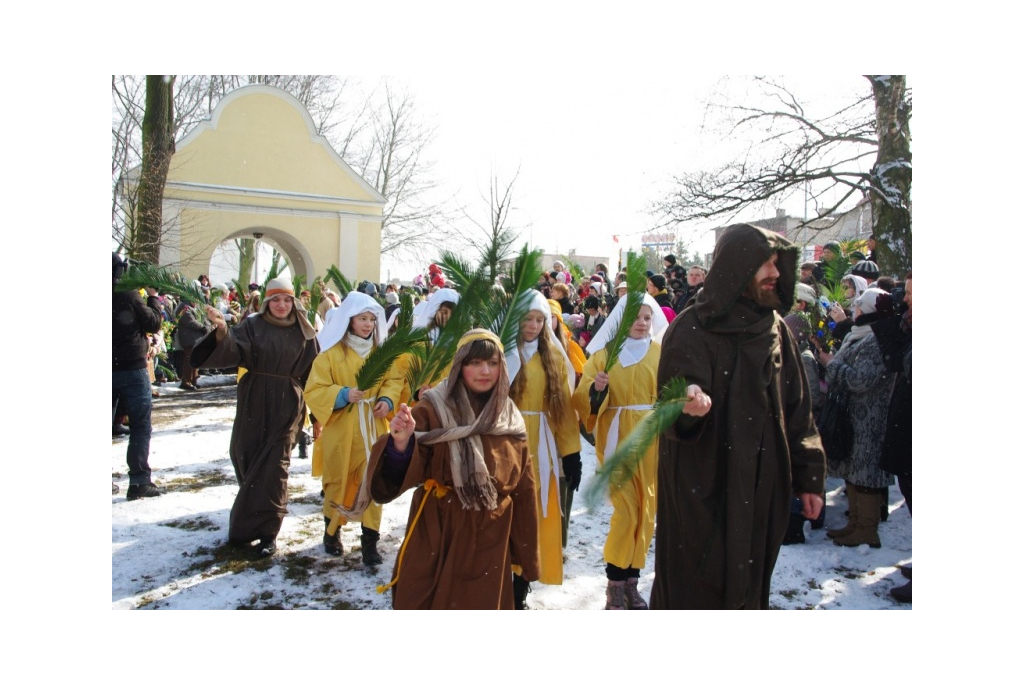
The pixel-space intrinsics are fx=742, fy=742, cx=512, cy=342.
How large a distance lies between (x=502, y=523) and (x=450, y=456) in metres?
0.39

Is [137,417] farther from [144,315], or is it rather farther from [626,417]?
[626,417]

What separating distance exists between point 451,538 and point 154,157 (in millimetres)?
8923

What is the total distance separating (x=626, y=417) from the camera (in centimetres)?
466

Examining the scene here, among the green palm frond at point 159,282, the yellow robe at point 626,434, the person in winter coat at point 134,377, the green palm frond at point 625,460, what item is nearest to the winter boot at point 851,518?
the yellow robe at point 626,434

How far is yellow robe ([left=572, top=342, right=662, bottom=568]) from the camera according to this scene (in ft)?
14.2

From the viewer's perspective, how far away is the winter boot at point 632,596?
14.3 ft

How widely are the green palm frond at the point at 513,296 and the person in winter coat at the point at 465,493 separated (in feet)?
0.78

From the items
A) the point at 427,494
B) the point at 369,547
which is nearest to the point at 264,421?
the point at 369,547

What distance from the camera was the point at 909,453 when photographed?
4.95 metres

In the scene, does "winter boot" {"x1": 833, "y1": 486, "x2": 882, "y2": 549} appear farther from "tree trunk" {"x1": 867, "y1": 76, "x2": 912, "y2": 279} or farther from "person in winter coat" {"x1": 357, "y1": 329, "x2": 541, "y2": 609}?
"tree trunk" {"x1": 867, "y1": 76, "x2": 912, "y2": 279}

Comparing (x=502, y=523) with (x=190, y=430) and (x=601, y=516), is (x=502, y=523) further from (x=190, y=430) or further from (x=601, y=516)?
(x=190, y=430)

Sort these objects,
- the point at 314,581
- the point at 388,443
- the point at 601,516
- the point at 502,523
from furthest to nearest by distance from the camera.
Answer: the point at 601,516 → the point at 314,581 → the point at 502,523 → the point at 388,443

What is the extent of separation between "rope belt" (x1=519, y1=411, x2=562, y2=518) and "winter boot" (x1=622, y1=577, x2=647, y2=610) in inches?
23.1

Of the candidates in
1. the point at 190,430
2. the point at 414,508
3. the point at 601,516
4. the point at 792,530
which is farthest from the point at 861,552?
the point at 190,430
